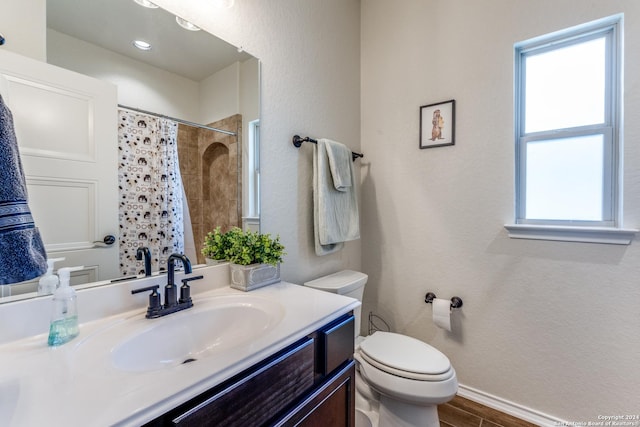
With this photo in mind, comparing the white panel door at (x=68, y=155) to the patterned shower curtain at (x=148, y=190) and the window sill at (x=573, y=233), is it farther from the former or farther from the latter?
the window sill at (x=573, y=233)

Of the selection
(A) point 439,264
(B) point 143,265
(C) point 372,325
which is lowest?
(C) point 372,325

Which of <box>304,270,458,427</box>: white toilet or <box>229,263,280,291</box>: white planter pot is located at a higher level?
<box>229,263,280,291</box>: white planter pot

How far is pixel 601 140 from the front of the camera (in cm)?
135

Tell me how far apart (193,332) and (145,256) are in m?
0.30

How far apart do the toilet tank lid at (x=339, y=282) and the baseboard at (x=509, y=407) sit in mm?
900

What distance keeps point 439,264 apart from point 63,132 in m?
1.82

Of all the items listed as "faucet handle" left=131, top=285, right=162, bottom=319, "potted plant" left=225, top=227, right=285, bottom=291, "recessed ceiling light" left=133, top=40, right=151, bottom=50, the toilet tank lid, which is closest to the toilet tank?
the toilet tank lid

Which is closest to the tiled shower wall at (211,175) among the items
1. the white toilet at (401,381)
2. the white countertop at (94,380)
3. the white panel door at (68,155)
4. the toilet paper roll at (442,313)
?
the white panel door at (68,155)

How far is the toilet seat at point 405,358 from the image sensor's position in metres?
1.17

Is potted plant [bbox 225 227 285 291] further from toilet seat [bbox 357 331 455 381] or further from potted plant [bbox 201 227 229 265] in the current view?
toilet seat [bbox 357 331 455 381]

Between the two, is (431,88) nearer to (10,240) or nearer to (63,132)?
(63,132)

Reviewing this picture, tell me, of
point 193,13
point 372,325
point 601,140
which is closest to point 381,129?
point 601,140

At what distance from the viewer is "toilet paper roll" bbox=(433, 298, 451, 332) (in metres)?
1.60

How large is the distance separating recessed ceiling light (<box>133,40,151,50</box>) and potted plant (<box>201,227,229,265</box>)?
712mm
